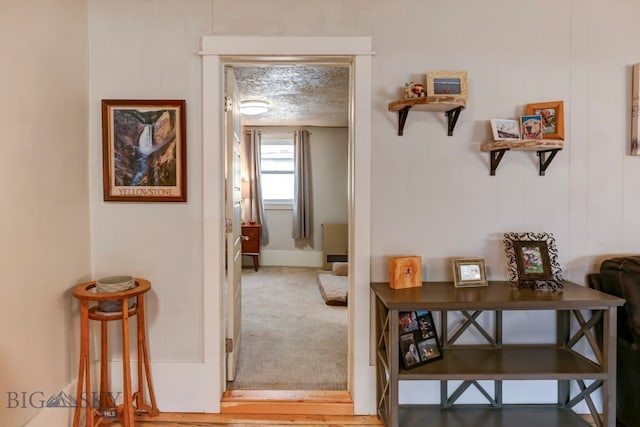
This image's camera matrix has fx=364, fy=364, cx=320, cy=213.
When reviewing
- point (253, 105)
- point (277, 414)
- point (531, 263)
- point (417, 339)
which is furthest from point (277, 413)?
point (253, 105)

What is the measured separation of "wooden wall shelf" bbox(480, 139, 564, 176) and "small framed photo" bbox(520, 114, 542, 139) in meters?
0.07

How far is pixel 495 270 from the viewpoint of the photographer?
6.51 ft

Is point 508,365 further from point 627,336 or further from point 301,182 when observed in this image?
point 301,182

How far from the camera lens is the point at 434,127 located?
6.46 ft

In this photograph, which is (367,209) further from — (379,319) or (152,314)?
(152,314)

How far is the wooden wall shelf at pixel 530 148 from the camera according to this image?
1.79m

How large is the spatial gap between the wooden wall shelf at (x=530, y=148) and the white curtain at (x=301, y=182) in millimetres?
4038

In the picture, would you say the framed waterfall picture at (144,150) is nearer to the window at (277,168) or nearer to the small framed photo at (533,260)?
the small framed photo at (533,260)

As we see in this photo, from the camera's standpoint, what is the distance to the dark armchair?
66.1 inches

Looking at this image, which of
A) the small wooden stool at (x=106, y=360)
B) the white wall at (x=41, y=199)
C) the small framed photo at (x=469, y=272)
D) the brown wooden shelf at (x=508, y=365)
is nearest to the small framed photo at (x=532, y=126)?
the small framed photo at (x=469, y=272)

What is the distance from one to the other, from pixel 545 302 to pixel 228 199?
168 centimetres

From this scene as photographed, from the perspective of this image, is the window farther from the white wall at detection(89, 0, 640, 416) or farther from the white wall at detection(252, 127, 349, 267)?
the white wall at detection(89, 0, 640, 416)

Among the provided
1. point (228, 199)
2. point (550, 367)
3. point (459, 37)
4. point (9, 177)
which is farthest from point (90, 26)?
point (550, 367)

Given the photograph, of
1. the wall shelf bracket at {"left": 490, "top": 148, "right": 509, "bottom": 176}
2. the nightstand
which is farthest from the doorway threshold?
the nightstand
